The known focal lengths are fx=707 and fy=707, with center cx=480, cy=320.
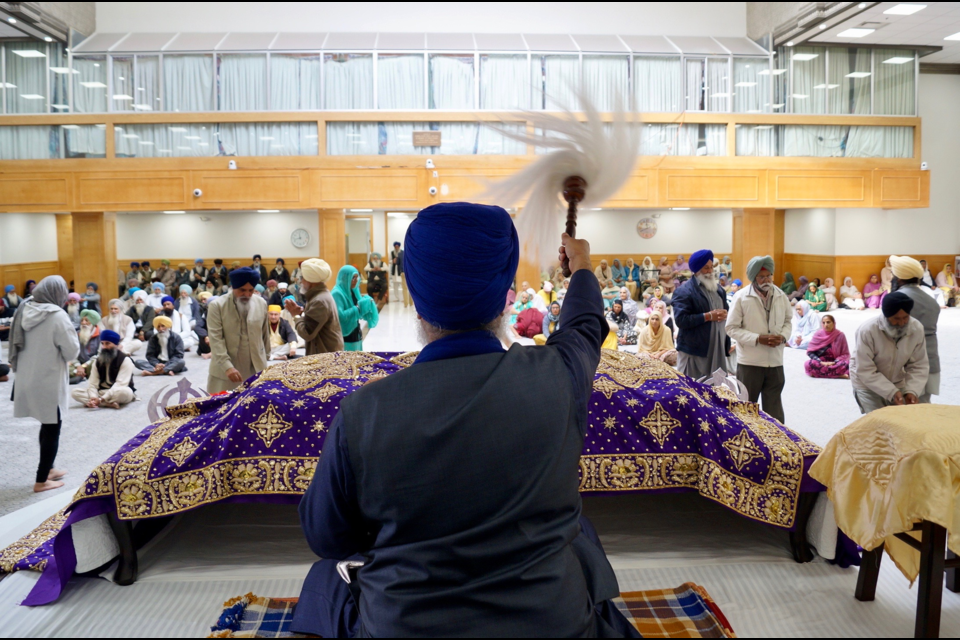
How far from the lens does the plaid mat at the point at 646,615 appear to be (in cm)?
235

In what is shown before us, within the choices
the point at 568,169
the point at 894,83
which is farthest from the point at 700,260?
the point at 894,83

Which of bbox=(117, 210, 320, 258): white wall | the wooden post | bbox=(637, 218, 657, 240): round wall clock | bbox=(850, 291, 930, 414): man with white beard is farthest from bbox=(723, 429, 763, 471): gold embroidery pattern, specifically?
bbox=(637, 218, 657, 240): round wall clock

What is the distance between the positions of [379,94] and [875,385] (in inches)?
510

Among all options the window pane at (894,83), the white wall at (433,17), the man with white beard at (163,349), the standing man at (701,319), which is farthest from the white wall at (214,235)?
the standing man at (701,319)

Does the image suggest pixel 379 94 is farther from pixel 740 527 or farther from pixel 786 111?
pixel 740 527

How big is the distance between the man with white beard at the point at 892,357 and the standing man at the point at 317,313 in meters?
3.67

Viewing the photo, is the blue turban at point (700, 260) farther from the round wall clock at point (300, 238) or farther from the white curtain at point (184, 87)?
the round wall clock at point (300, 238)

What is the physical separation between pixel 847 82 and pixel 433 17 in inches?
383

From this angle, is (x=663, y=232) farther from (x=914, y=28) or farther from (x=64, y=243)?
(x=64, y=243)

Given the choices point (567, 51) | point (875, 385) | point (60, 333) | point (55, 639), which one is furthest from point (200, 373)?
point (567, 51)

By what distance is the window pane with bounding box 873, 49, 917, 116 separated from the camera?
16.4 meters

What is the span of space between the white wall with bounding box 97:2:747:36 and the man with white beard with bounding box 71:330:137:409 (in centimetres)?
1139

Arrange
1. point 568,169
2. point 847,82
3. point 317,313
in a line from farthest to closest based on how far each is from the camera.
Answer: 1. point 847,82
2. point 317,313
3. point 568,169

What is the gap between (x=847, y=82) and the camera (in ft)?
53.4
